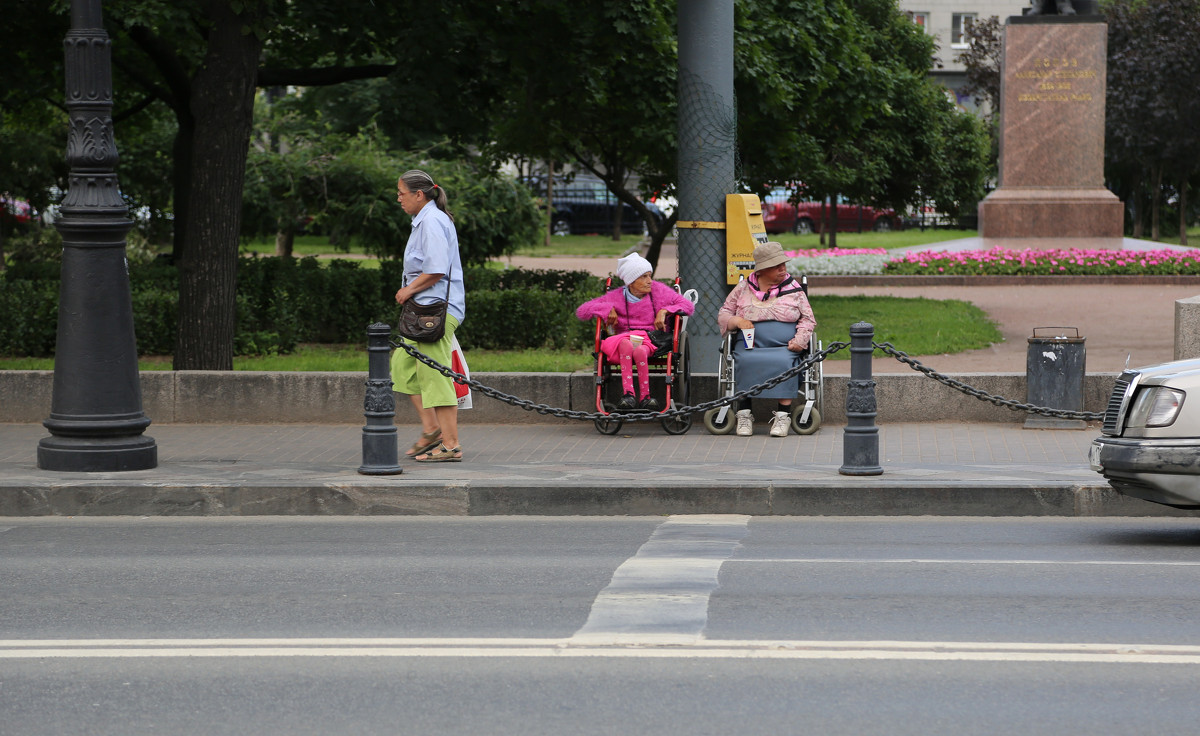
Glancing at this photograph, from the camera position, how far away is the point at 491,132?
21.3 meters

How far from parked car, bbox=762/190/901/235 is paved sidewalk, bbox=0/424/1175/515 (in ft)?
148

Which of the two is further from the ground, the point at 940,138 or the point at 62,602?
the point at 940,138

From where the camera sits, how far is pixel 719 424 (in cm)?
1137

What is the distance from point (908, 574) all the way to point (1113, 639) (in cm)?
141

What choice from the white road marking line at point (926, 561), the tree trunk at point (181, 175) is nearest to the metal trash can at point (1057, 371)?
the white road marking line at point (926, 561)

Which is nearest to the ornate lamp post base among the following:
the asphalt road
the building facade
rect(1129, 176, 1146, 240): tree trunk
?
the asphalt road

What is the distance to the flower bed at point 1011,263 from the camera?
2645 cm

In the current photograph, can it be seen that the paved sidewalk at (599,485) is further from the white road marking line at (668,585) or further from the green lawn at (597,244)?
the green lawn at (597,244)

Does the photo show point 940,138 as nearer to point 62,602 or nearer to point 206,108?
point 206,108

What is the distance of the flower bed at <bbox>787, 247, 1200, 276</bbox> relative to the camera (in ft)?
86.8

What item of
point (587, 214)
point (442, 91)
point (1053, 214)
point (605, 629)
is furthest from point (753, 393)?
point (587, 214)

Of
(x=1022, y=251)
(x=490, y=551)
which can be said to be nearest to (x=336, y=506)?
(x=490, y=551)

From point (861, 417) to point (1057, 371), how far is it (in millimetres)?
2598

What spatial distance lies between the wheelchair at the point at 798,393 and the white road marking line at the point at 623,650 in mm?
5678
